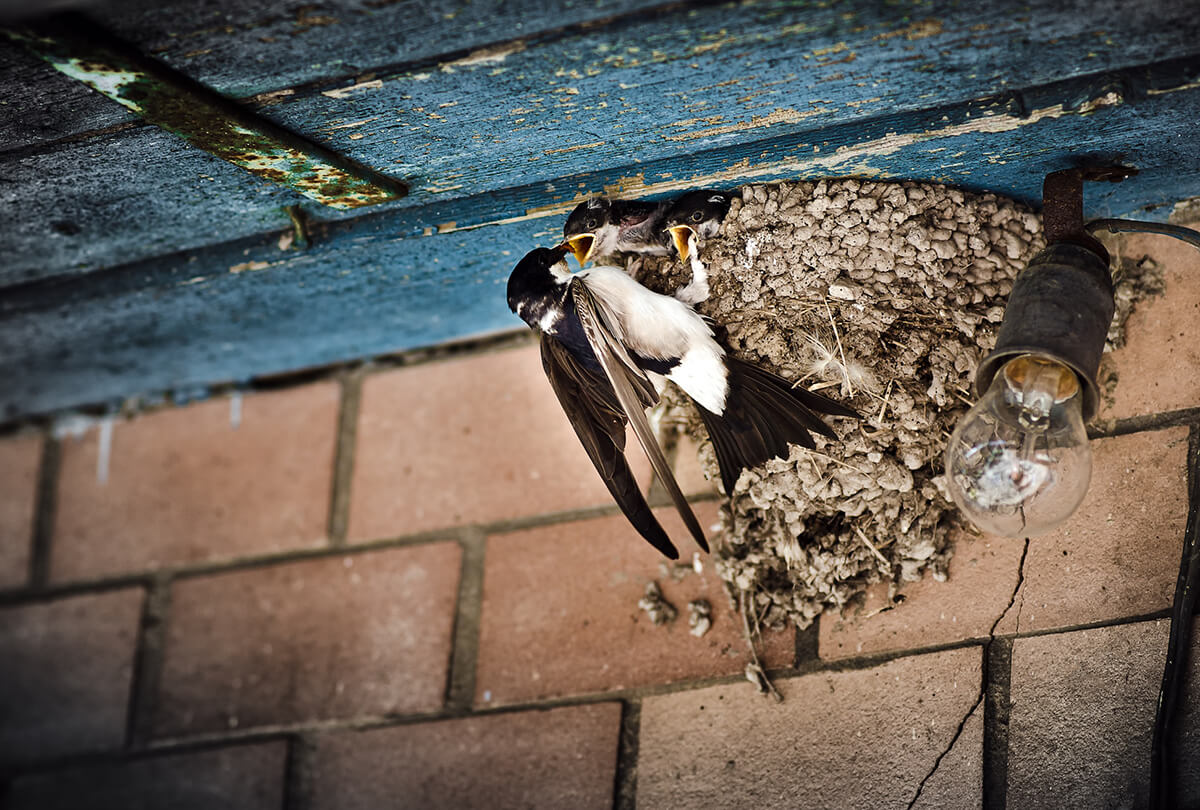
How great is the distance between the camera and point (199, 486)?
2348 millimetres

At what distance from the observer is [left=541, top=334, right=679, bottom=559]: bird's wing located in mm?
1579

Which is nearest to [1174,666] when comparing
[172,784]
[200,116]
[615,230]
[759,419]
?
[759,419]

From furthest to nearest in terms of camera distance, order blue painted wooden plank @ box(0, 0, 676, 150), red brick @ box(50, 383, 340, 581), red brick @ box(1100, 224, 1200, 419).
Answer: red brick @ box(50, 383, 340, 581) < red brick @ box(1100, 224, 1200, 419) < blue painted wooden plank @ box(0, 0, 676, 150)

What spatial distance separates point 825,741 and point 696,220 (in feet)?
2.52

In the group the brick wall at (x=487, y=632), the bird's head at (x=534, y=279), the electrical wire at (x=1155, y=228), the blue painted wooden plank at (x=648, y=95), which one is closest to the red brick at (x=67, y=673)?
the brick wall at (x=487, y=632)

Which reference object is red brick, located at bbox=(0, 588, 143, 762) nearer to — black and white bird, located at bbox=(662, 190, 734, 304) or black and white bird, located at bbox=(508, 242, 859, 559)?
black and white bird, located at bbox=(508, 242, 859, 559)

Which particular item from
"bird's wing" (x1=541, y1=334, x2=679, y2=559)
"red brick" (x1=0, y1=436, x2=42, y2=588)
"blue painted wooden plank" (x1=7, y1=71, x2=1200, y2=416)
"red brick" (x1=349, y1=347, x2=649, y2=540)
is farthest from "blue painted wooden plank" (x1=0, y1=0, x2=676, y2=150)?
"red brick" (x1=0, y1=436, x2=42, y2=588)

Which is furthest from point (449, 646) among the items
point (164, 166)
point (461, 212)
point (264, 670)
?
point (164, 166)

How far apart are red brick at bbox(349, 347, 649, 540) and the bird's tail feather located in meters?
0.34

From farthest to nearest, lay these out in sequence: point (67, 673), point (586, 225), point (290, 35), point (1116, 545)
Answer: point (67, 673) < point (586, 225) < point (1116, 545) < point (290, 35)

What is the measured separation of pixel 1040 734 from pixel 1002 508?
15.6 inches

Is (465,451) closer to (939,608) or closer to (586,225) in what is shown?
(586,225)

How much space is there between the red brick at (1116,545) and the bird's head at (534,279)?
795 mm

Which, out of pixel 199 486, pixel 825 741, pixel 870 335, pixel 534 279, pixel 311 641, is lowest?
pixel 825 741
